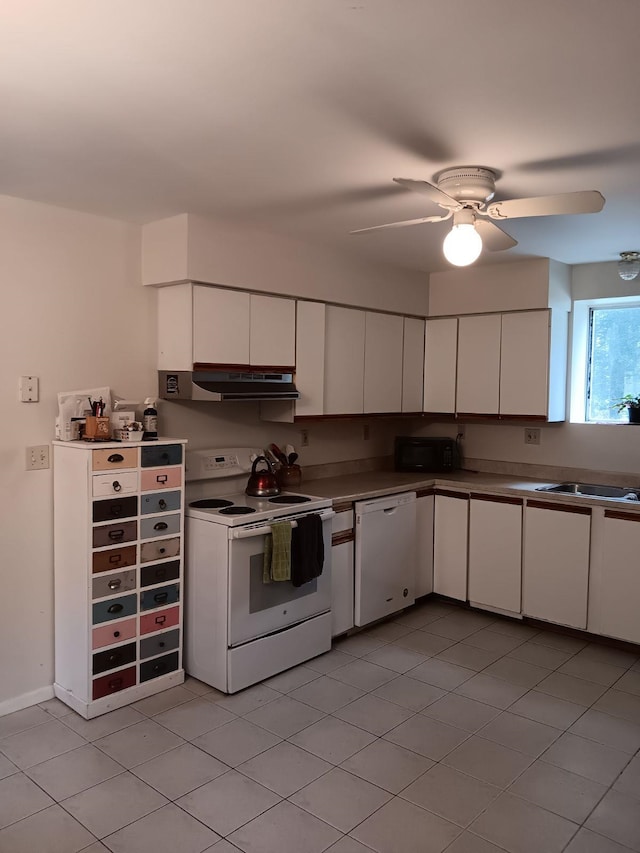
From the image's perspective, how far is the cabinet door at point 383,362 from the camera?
14.5 feet

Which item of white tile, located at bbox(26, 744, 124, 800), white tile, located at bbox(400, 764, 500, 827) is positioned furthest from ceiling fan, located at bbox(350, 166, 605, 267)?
white tile, located at bbox(26, 744, 124, 800)

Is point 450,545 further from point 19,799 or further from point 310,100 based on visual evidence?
point 310,100

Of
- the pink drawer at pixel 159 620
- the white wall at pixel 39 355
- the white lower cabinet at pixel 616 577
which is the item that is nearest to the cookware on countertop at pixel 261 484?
the pink drawer at pixel 159 620

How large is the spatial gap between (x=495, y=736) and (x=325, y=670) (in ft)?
3.16

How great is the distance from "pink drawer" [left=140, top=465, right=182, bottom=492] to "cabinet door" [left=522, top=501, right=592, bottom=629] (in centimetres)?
219

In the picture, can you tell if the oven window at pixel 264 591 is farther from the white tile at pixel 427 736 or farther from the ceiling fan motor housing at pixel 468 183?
the ceiling fan motor housing at pixel 468 183

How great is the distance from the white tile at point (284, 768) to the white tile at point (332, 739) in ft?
0.15

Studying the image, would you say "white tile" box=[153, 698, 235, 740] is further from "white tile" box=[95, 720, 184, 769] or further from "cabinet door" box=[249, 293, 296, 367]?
"cabinet door" box=[249, 293, 296, 367]

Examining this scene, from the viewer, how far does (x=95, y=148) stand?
2328mm

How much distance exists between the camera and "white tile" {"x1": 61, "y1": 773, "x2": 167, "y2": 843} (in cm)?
225

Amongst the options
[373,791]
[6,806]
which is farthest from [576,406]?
[6,806]

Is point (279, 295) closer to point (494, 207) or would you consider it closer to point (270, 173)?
point (270, 173)

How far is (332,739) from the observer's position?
2.80 m

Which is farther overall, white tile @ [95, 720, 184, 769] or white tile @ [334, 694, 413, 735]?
white tile @ [334, 694, 413, 735]
